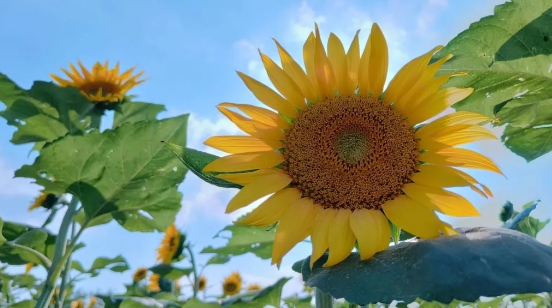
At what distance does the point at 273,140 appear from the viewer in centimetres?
100

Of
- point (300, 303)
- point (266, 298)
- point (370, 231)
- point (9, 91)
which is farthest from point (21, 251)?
point (370, 231)

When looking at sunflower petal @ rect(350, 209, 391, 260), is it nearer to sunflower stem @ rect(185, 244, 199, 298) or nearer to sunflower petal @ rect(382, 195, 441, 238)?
sunflower petal @ rect(382, 195, 441, 238)

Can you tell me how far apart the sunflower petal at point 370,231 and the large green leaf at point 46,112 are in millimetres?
2072

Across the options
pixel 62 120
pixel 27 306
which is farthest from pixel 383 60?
pixel 27 306

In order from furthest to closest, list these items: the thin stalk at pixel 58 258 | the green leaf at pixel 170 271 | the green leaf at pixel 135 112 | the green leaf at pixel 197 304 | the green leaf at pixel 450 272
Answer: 1. the green leaf at pixel 170 271
2. the green leaf at pixel 135 112
3. the thin stalk at pixel 58 258
4. the green leaf at pixel 197 304
5. the green leaf at pixel 450 272

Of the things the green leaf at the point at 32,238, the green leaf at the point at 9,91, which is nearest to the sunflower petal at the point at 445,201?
the green leaf at the point at 32,238

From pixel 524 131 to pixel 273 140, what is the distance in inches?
32.8

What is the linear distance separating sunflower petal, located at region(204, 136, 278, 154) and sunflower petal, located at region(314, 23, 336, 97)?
5.9 inches

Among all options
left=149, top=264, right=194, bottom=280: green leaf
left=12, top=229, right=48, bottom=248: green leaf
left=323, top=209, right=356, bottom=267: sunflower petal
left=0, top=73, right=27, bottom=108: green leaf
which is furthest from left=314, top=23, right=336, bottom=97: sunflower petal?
left=149, top=264, right=194, bottom=280: green leaf

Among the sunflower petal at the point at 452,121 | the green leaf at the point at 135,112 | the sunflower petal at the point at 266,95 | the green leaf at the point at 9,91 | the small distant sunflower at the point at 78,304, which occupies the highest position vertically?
the green leaf at the point at 9,91

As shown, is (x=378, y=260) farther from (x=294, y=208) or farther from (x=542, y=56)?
(x=542, y=56)

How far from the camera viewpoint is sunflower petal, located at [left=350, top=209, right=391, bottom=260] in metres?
0.82

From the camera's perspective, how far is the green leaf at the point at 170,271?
11.2ft

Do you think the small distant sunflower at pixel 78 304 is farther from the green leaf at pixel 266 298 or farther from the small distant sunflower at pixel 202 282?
the green leaf at pixel 266 298
